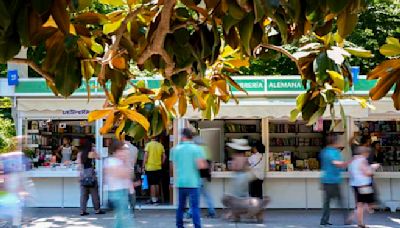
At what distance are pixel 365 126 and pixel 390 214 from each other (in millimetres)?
2242

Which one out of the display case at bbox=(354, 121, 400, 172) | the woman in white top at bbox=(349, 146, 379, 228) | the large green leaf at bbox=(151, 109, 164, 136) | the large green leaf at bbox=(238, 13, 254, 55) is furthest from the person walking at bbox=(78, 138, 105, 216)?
the large green leaf at bbox=(238, 13, 254, 55)

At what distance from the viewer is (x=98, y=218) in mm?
12383

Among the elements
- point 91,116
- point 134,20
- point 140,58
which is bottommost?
point 91,116

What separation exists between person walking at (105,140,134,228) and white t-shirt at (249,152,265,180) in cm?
500

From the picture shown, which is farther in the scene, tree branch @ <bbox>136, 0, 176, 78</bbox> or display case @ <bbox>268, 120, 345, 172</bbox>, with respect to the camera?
display case @ <bbox>268, 120, 345, 172</bbox>

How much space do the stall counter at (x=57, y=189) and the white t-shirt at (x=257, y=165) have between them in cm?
384

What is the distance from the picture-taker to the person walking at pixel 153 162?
1334cm

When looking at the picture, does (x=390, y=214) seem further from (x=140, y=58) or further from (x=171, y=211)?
(x=140, y=58)

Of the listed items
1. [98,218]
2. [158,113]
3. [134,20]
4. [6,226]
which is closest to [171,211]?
[98,218]

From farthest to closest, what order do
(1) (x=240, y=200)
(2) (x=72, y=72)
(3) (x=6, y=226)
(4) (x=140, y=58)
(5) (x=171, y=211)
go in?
(5) (x=171, y=211)
(1) (x=240, y=200)
(3) (x=6, y=226)
(4) (x=140, y=58)
(2) (x=72, y=72)

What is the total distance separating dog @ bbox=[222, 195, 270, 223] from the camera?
37.0ft

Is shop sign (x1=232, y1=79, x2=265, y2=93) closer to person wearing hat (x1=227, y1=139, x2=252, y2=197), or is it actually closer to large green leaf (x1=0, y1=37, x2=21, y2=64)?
person wearing hat (x1=227, y1=139, x2=252, y2=197)

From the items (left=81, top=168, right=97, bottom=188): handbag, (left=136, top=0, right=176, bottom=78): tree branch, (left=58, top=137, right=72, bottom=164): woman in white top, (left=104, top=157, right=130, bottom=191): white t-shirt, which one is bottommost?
(left=81, top=168, right=97, bottom=188): handbag

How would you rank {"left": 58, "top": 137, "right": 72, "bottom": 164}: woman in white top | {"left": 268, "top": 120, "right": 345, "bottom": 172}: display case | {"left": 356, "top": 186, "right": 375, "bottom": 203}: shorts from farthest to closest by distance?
{"left": 58, "top": 137, "right": 72, "bottom": 164}: woman in white top < {"left": 268, "top": 120, "right": 345, "bottom": 172}: display case < {"left": 356, "top": 186, "right": 375, "bottom": 203}: shorts
